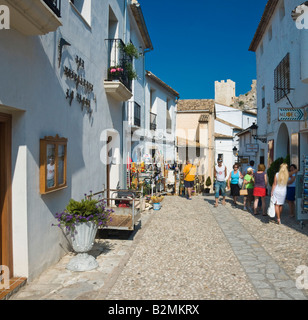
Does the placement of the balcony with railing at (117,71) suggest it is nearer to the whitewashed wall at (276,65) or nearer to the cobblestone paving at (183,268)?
the cobblestone paving at (183,268)

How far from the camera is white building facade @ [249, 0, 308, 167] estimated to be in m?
9.60

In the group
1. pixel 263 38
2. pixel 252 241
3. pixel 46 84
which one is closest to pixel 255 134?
pixel 263 38

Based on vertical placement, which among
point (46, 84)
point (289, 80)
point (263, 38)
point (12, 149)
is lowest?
point (12, 149)

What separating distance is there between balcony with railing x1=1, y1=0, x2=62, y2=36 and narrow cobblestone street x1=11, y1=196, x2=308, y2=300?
3.38 meters

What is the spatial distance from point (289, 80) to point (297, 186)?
4.90 metres

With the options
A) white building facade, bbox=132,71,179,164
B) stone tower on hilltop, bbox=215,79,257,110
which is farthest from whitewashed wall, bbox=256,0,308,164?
stone tower on hilltop, bbox=215,79,257,110

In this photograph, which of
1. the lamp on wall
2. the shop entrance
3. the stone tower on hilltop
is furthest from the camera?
the stone tower on hilltop

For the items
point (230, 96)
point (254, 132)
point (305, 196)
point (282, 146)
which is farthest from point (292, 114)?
point (230, 96)

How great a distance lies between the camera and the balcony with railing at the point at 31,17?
3417 millimetres

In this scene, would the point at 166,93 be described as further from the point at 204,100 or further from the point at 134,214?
the point at 134,214

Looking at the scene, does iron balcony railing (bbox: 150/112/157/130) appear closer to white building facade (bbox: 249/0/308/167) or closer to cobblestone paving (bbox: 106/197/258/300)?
white building facade (bbox: 249/0/308/167)

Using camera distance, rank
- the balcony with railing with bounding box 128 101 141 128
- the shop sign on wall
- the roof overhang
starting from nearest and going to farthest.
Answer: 1. the shop sign on wall
2. the balcony with railing with bounding box 128 101 141 128
3. the roof overhang

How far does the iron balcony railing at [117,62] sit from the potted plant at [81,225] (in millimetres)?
4430

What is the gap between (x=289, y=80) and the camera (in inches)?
442
